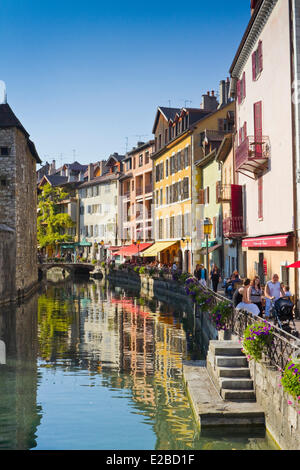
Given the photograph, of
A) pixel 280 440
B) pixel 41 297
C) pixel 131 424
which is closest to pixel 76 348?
pixel 131 424

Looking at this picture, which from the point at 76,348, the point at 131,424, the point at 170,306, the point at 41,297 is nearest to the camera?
the point at 131,424

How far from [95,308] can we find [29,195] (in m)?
13.3

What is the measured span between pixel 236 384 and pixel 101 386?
160 inches

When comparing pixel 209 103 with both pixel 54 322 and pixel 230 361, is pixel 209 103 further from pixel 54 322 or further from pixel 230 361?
pixel 230 361

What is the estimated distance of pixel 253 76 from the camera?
23.5 meters

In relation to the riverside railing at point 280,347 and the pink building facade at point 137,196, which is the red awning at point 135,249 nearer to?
the pink building facade at point 137,196

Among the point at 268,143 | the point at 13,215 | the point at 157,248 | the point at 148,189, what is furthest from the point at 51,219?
the point at 268,143

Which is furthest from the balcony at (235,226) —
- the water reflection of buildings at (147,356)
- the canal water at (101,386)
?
the water reflection of buildings at (147,356)

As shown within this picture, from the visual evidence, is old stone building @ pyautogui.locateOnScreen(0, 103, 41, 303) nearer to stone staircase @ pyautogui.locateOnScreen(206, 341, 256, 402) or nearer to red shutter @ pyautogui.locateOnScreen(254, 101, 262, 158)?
red shutter @ pyautogui.locateOnScreen(254, 101, 262, 158)

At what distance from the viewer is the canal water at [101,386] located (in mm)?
9984

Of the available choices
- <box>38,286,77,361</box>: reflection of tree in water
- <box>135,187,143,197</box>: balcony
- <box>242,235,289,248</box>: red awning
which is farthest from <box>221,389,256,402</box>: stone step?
<box>135,187,143,197</box>: balcony

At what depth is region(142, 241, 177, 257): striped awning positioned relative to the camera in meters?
46.2

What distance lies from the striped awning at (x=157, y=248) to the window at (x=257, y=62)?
77.5 feet

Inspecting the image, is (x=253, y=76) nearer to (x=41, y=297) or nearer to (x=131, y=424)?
(x=131, y=424)
